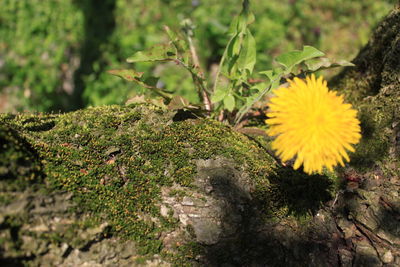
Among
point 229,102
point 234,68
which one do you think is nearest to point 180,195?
point 229,102

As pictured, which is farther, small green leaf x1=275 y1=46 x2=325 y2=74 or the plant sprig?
the plant sprig

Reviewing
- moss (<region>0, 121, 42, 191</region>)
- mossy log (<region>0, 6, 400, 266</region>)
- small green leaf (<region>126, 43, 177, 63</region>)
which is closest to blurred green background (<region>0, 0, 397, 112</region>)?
small green leaf (<region>126, 43, 177, 63</region>)

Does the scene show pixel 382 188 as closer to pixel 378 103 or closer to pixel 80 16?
pixel 378 103

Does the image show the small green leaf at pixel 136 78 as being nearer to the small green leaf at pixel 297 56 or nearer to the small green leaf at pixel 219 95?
the small green leaf at pixel 219 95

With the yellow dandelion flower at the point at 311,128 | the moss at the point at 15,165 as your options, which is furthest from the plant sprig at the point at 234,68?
the moss at the point at 15,165

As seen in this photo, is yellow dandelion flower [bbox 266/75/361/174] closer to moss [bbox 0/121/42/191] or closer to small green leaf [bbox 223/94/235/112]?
small green leaf [bbox 223/94/235/112]

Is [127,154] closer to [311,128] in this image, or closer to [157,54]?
[157,54]

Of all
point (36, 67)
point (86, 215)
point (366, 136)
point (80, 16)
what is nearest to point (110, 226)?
point (86, 215)
